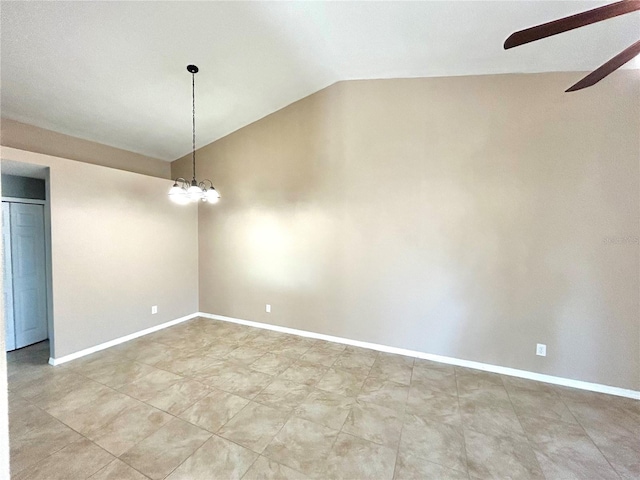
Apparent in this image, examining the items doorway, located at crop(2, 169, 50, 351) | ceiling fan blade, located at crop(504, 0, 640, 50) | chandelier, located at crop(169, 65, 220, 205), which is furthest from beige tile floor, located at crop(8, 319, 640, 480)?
ceiling fan blade, located at crop(504, 0, 640, 50)

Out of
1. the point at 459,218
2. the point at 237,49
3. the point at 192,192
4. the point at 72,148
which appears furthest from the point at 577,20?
the point at 72,148

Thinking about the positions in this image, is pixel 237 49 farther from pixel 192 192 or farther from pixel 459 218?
pixel 459 218

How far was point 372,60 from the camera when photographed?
3418mm

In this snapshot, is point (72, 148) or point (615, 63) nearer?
point (615, 63)

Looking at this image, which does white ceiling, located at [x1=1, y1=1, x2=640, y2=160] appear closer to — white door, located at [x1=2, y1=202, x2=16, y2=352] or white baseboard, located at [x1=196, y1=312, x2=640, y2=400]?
white door, located at [x1=2, y1=202, x2=16, y2=352]

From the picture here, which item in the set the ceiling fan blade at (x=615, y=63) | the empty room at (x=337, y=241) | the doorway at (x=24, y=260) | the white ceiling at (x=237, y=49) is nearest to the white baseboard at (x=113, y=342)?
the empty room at (x=337, y=241)

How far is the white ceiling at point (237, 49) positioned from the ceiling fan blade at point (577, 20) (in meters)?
1.14

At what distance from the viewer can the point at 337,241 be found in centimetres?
413

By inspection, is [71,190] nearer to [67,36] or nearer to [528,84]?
[67,36]

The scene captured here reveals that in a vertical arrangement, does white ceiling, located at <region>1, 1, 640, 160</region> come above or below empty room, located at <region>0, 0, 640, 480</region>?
above

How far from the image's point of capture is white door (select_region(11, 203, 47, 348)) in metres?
3.94

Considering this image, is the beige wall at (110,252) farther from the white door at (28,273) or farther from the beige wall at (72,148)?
the white door at (28,273)

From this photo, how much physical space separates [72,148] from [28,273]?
74.5 inches

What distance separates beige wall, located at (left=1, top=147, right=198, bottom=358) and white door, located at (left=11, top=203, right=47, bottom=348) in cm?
111
